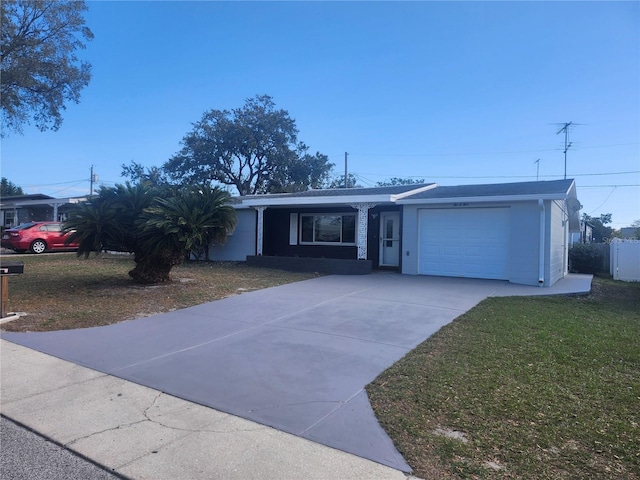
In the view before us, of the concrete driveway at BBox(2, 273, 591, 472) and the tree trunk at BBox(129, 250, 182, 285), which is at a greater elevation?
the tree trunk at BBox(129, 250, 182, 285)

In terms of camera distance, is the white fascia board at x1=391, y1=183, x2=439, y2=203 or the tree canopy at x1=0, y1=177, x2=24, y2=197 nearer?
the white fascia board at x1=391, y1=183, x2=439, y2=203

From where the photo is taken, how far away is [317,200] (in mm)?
15047

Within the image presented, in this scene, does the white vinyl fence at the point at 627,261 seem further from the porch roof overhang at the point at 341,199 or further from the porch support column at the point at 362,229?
the porch support column at the point at 362,229

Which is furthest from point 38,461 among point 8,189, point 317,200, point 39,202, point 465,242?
point 8,189

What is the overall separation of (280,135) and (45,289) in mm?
25160

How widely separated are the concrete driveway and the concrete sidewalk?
181 mm

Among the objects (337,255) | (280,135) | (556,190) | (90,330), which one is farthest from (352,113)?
(90,330)

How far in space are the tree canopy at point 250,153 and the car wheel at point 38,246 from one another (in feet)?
43.5

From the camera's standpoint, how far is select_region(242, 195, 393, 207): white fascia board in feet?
45.4

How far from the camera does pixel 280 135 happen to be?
33188 millimetres

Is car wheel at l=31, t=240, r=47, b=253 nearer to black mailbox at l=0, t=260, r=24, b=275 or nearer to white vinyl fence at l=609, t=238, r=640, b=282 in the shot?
black mailbox at l=0, t=260, r=24, b=275

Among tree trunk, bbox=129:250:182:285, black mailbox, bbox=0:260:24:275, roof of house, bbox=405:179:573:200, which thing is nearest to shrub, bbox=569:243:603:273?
roof of house, bbox=405:179:573:200

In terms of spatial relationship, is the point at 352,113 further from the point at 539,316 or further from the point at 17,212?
the point at 17,212

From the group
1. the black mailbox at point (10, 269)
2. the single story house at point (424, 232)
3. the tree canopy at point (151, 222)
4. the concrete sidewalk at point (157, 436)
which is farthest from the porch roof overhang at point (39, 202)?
the concrete sidewalk at point (157, 436)
